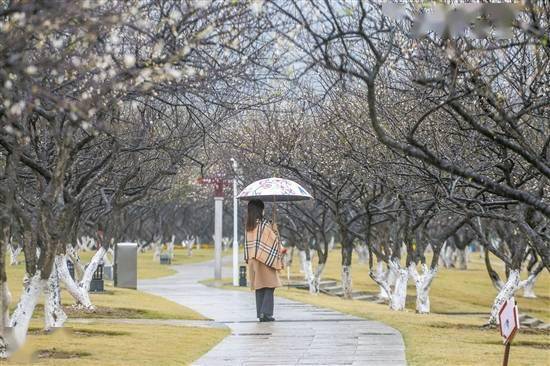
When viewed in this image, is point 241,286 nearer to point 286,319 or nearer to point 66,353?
point 286,319

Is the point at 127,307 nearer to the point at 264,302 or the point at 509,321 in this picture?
the point at 264,302

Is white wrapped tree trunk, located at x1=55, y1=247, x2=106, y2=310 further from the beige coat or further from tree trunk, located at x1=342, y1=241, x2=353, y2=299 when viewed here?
tree trunk, located at x1=342, y1=241, x2=353, y2=299

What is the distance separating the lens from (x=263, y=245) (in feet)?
64.2

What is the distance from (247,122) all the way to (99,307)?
11.9 meters

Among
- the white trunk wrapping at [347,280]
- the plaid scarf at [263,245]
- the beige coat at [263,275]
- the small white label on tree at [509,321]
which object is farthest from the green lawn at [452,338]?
the white trunk wrapping at [347,280]

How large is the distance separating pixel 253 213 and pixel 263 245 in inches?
24.9

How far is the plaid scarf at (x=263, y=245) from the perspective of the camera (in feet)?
64.1

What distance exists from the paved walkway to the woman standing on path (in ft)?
2.80

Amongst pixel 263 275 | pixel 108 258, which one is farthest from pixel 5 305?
pixel 108 258

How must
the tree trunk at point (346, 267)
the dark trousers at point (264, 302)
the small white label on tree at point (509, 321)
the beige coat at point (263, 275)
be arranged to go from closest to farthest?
the small white label on tree at point (509, 321), the beige coat at point (263, 275), the dark trousers at point (264, 302), the tree trunk at point (346, 267)

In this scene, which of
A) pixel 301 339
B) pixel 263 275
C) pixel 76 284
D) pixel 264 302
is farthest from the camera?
pixel 76 284

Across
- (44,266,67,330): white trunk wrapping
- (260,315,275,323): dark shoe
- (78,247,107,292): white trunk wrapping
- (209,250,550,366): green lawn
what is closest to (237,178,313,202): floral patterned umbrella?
(260,315,275,323): dark shoe

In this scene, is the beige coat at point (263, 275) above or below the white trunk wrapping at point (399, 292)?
above

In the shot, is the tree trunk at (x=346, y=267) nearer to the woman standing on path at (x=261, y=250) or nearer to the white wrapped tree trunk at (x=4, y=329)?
the woman standing on path at (x=261, y=250)
